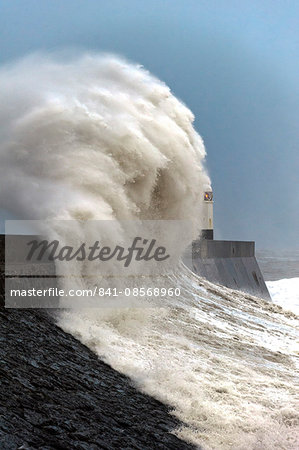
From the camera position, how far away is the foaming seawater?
5000mm

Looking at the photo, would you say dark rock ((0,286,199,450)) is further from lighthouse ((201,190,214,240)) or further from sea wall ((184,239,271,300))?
lighthouse ((201,190,214,240))

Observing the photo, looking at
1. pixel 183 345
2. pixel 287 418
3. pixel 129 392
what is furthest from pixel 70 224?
pixel 287 418

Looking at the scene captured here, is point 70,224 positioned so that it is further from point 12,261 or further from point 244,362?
point 244,362

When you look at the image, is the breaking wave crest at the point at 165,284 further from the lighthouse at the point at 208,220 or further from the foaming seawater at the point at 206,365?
the lighthouse at the point at 208,220

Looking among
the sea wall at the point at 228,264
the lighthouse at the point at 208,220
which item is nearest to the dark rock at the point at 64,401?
the sea wall at the point at 228,264

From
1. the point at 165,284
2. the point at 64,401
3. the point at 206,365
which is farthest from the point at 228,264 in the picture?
the point at 64,401

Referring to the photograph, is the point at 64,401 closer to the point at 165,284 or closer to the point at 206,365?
the point at 206,365

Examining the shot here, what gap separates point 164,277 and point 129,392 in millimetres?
6198

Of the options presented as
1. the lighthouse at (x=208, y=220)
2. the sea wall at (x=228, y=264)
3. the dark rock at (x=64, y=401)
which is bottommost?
the dark rock at (x=64, y=401)

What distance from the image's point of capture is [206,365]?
694 centimetres

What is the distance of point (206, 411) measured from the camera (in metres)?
5.22

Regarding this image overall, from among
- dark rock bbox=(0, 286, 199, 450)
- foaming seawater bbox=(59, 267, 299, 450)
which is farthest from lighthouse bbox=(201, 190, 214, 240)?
dark rock bbox=(0, 286, 199, 450)

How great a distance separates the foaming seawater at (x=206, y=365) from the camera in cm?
500

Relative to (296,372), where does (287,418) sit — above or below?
below
